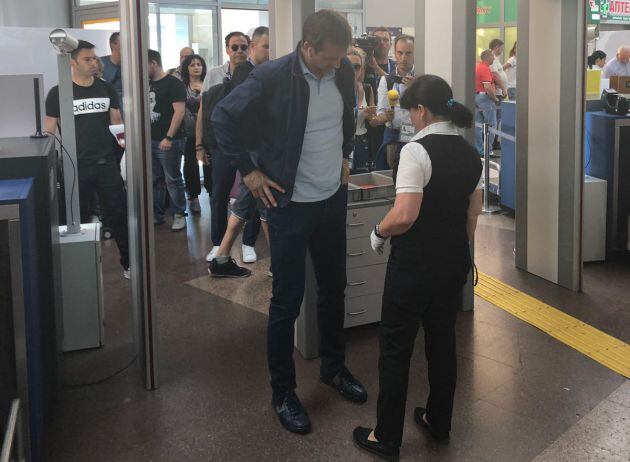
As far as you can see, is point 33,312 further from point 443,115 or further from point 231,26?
point 231,26

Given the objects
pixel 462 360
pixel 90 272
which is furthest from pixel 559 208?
pixel 90 272

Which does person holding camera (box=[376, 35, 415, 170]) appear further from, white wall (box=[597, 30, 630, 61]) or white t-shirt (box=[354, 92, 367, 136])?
white wall (box=[597, 30, 630, 61])

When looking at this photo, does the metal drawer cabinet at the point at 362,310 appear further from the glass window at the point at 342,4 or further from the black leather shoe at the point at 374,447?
the glass window at the point at 342,4

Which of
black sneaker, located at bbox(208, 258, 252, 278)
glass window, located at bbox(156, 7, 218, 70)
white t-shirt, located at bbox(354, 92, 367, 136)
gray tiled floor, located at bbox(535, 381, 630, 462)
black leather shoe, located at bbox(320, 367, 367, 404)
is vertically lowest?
gray tiled floor, located at bbox(535, 381, 630, 462)

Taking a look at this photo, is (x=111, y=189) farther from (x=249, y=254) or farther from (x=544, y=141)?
(x=544, y=141)

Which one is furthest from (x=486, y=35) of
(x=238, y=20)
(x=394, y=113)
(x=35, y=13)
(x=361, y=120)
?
(x=361, y=120)

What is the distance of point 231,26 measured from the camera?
10016 millimetres

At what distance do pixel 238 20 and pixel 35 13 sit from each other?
8.96ft

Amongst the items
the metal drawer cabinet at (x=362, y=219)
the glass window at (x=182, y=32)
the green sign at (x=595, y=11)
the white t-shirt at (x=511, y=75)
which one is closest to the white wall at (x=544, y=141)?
the metal drawer cabinet at (x=362, y=219)

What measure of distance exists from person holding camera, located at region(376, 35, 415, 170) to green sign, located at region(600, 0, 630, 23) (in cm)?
970

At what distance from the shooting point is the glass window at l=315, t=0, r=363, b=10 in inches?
420

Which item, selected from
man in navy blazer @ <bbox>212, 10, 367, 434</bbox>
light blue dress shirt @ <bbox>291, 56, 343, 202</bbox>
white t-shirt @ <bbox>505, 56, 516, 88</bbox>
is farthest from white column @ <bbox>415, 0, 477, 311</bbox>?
white t-shirt @ <bbox>505, 56, 516, 88</bbox>

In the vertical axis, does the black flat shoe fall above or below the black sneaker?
below

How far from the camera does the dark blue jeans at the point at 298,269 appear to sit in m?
2.71
